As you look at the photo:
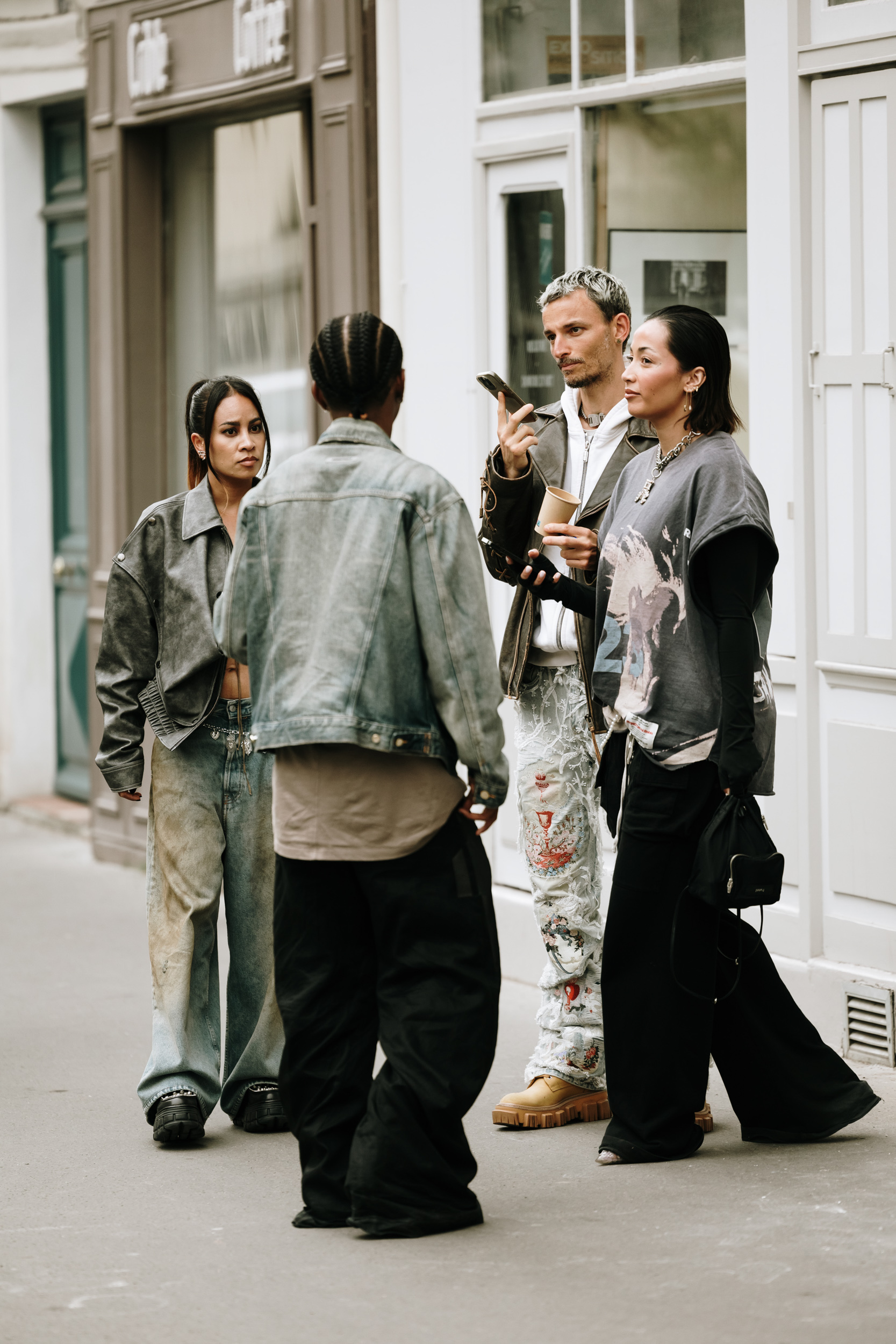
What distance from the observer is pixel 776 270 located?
5.85 m

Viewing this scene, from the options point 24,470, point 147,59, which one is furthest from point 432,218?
point 24,470

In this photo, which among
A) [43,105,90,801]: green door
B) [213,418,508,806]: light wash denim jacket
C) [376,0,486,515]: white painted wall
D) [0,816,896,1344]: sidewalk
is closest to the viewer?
[0,816,896,1344]: sidewalk

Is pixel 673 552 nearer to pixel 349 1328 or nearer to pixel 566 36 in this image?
pixel 349 1328

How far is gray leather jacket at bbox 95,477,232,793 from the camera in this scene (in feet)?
16.8

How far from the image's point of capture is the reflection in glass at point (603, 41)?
6531mm

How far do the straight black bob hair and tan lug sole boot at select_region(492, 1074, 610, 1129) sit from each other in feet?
5.92

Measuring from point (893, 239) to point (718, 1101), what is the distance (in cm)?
248

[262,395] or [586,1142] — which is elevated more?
[262,395]

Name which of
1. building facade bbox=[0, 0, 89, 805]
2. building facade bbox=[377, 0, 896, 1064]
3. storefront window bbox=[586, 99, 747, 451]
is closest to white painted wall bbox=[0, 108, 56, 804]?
building facade bbox=[0, 0, 89, 805]

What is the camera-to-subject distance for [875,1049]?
5617mm

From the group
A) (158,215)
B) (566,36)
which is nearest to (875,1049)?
(566,36)

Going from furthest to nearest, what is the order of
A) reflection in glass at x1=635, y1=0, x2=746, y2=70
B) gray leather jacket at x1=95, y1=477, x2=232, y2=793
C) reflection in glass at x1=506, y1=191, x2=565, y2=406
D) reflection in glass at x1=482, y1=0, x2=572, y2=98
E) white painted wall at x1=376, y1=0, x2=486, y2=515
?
white painted wall at x1=376, y1=0, x2=486, y2=515 → reflection in glass at x1=506, y1=191, x2=565, y2=406 → reflection in glass at x1=482, y1=0, x2=572, y2=98 → reflection in glass at x1=635, y1=0, x2=746, y2=70 → gray leather jacket at x1=95, y1=477, x2=232, y2=793

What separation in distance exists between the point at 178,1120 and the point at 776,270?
3022 mm

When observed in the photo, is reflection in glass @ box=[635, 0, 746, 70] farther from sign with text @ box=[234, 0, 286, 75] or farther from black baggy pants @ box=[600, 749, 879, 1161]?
black baggy pants @ box=[600, 749, 879, 1161]
